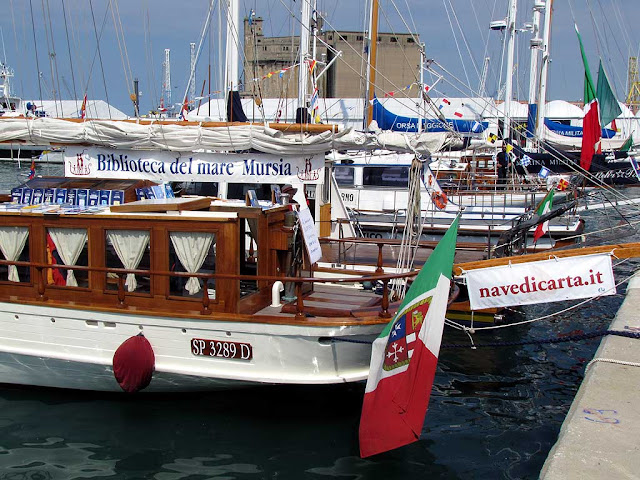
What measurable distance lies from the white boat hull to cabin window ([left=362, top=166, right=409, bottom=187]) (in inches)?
528

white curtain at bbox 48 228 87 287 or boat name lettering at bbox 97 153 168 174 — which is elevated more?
boat name lettering at bbox 97 153 168 174

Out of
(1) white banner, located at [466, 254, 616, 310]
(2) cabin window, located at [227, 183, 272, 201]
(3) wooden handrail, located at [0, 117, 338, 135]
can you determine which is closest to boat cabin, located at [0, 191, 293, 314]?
(3) wooden handrail, located at [0, 117, 338, 135]

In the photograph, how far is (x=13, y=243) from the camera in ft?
31.5

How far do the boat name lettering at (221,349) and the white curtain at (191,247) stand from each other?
0.95 meters

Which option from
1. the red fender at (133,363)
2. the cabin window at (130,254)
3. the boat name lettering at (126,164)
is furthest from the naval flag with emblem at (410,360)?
the boat name lettering at (126,164)

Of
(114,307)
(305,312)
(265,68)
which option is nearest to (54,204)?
(114,307)

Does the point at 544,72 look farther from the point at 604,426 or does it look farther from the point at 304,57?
the point at 604,426

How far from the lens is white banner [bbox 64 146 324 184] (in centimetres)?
1215

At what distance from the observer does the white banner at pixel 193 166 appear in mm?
12148

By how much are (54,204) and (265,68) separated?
61994 mm

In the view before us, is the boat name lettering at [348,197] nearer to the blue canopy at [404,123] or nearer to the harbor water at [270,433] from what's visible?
the blue canopy at [404,123]

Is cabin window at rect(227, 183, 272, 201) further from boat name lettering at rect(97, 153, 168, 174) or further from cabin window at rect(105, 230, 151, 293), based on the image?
cabin window at rect(105, 230, 151, 293)

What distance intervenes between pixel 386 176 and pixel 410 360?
15.1 m

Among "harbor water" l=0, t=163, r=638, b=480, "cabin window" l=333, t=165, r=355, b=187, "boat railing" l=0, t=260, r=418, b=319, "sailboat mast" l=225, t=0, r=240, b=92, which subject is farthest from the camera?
"cabin window" l=333, t=165, r=355, b=187
